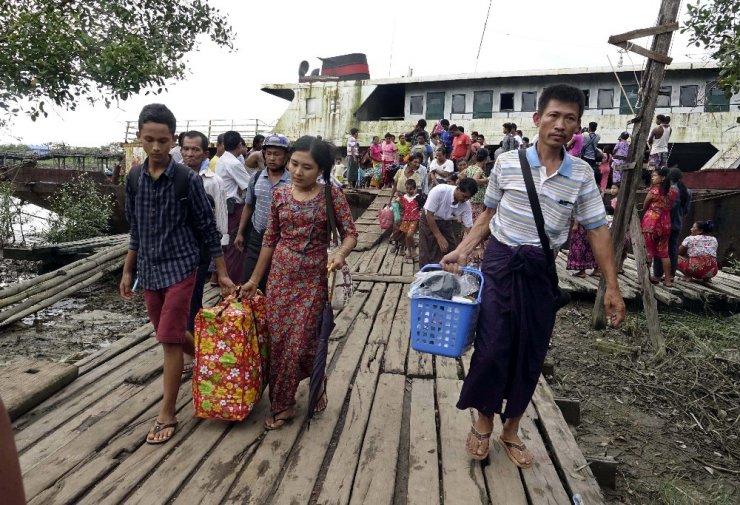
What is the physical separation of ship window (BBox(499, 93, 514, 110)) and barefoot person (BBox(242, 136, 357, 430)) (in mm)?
20198

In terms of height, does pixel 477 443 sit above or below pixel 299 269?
below

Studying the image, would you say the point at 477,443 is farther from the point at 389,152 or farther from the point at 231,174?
the point at 389,152

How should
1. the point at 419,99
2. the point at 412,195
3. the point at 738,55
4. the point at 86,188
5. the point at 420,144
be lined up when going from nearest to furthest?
the point at 738,55, the point at 412,195, the point at 420,144, the point at 86,188, the point at 419,99

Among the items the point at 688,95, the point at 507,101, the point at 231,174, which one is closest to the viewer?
the point at 231,174

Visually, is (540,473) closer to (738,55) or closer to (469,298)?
(469,298)

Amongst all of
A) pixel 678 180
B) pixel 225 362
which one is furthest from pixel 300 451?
pixel 678 180

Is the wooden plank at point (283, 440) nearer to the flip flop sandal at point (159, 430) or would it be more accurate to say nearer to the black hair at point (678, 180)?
the flip flop sandal at point (159, 430)

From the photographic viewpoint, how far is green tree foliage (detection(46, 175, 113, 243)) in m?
12.5

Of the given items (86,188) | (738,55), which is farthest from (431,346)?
(86,188)

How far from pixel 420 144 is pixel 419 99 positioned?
12.3 m

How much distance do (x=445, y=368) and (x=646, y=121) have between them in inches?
131

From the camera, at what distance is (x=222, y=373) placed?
2.81 metres

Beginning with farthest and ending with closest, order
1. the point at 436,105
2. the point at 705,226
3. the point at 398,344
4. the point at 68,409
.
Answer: the point at 436,105 → the point at 705,226 → the point at 398,344 → the point at 68,409

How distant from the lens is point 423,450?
2.74m
